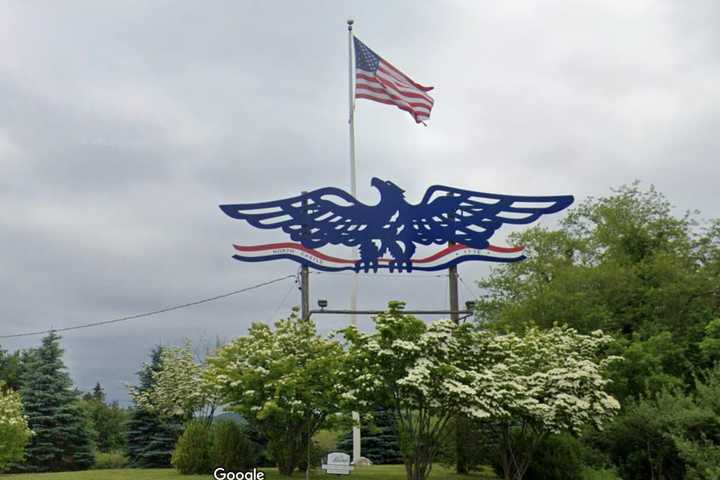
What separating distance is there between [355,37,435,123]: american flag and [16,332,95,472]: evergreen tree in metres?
17.9

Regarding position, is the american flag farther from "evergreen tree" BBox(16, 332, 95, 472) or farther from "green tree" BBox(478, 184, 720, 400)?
"evergreen tree" BBox(16, 332, 95, 472)

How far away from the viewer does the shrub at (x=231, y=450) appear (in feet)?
60.6

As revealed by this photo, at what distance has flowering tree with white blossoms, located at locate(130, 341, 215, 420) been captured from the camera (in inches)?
1031

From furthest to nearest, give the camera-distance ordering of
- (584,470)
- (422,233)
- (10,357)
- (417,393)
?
(10,357) → (422,233) → (584,470) → (417,393)

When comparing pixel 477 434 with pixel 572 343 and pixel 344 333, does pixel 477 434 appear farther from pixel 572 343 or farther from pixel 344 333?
pixel 344 333

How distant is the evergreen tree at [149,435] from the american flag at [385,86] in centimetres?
→ 1465

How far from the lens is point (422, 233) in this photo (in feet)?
72.2

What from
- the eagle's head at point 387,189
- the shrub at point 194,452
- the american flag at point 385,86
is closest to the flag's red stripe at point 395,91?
the american flag at point 385,86

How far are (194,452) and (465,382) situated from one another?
27.3 feet

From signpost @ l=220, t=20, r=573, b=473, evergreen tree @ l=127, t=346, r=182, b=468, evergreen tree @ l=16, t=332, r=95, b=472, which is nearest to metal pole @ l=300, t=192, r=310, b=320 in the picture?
signpost @ l=220, t=20, r=573, b=473

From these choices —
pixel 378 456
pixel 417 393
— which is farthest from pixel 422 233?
pixel 378 456

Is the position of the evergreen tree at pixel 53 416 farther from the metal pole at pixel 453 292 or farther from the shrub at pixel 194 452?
the metal pole at pixel 453 292

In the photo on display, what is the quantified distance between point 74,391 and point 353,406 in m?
19.4

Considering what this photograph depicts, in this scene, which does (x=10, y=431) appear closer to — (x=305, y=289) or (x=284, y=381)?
(x=284, y=381)
